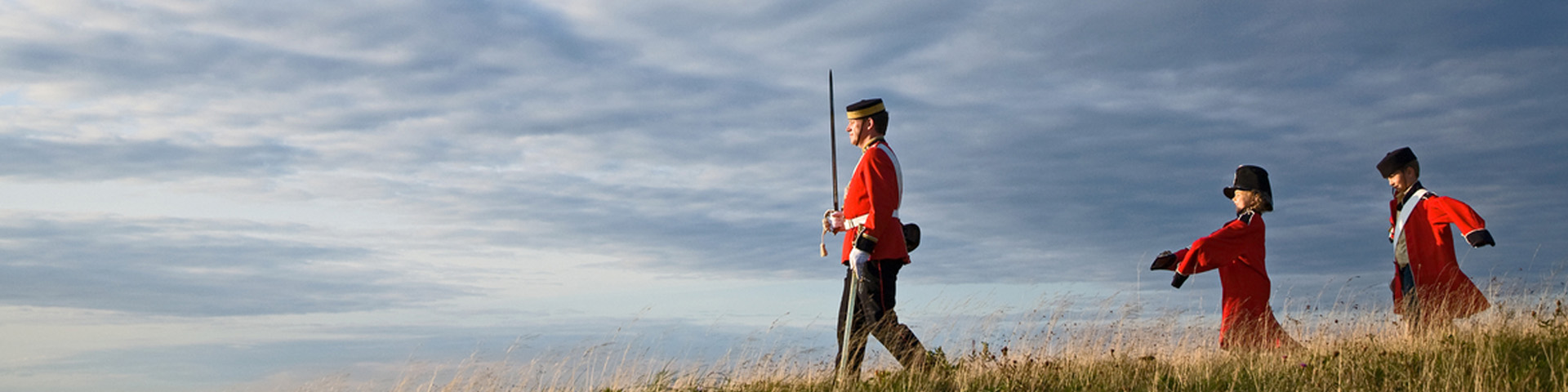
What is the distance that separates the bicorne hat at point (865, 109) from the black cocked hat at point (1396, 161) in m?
4.83

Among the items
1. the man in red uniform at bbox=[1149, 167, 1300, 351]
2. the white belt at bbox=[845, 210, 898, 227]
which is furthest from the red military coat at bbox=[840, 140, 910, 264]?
the man in red uniform at bbox=[1149, 167, 1300, 351]

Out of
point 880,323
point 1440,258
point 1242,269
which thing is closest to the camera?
point 880,323

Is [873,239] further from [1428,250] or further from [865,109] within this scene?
[1428,250]

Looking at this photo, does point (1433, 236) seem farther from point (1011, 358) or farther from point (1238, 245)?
point (1011, 358)

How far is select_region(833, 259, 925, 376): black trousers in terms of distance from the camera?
7.43 metres

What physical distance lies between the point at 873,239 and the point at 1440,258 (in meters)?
5.14

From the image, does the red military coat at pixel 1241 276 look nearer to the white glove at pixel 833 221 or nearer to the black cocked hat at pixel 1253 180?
the black cocked hat at pixel 1253 180

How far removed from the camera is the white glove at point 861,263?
7512mm

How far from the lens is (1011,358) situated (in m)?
8.25

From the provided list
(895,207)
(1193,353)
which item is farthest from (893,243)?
(1193,353)

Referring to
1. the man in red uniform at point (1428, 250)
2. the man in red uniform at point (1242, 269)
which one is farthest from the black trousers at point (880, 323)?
the man in red uniform at point (1428, 250)

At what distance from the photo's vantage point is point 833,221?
312 inches

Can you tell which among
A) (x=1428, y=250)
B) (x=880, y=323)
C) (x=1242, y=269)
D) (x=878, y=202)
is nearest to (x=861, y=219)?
(x=878, y=202)

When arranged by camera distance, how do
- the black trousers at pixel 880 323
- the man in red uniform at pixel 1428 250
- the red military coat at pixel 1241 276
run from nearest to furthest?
the black trousers at pixel 880 323
the red military coat at pixel 1241 276
the man in red uniform at pixel 1428 250
